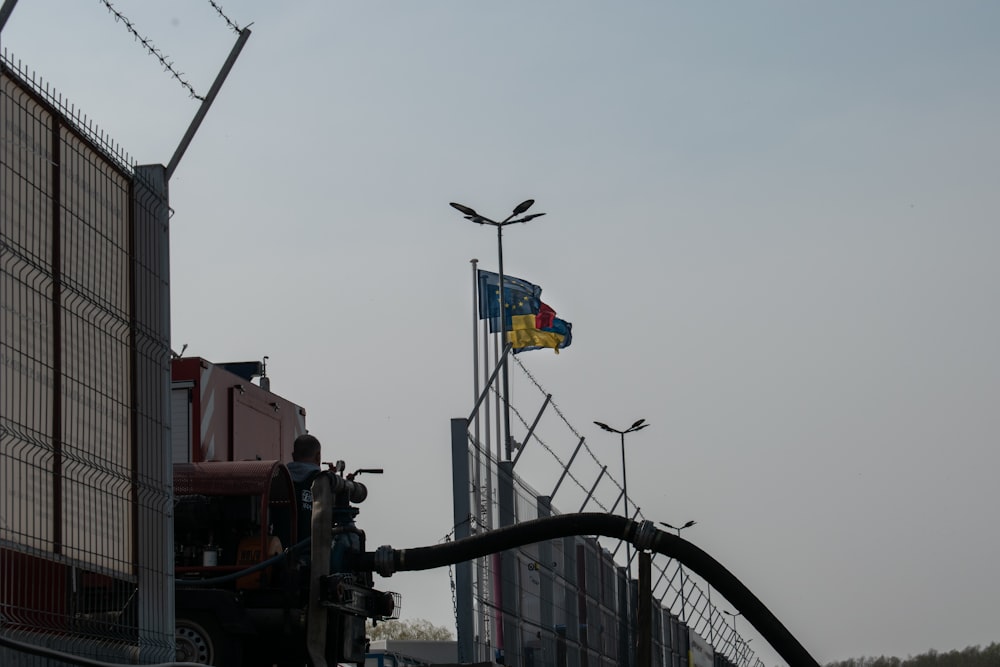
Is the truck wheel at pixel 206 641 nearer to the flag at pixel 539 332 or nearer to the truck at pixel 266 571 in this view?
the truck at pixel 266 571

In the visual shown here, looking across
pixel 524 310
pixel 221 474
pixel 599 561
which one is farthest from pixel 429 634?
pixel 221 474

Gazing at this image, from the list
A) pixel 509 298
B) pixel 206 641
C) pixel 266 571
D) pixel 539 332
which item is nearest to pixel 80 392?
pixel 206 641

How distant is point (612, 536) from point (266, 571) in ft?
8.87

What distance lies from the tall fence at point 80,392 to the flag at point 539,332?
27136mm

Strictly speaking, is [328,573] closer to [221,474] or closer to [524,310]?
[221,474]

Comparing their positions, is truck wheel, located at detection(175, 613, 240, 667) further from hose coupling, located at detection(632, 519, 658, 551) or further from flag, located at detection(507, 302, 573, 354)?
flag, located at detection(507, 302, 573, 354)

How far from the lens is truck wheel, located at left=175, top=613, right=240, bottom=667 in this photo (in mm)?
12008

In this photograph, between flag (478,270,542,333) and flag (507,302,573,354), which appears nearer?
flag (478,270,542,333)

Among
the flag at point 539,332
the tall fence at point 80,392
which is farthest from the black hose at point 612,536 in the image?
the flag at point 539,332

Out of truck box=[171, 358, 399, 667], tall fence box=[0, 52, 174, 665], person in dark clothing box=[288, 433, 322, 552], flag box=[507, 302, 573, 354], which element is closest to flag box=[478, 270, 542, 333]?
flag box=[507, 302, 573, 354]

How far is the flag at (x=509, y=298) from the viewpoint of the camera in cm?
3659

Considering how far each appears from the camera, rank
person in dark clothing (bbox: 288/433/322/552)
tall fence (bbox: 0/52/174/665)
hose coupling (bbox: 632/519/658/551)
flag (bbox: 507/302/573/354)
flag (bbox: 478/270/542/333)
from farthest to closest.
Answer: flag (bbox: 507/302/573/354) < flag (bbox: 478/270/542/333) < person in dark clothing (bbox: 288/433/322/552) < hose coupling (bbox: 632/519/658/551) < tall fence (bbox: 0/52/174/665)

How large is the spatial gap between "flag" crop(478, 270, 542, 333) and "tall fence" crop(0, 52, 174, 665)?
27.1m

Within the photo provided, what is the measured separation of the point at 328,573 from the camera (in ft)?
38.9
